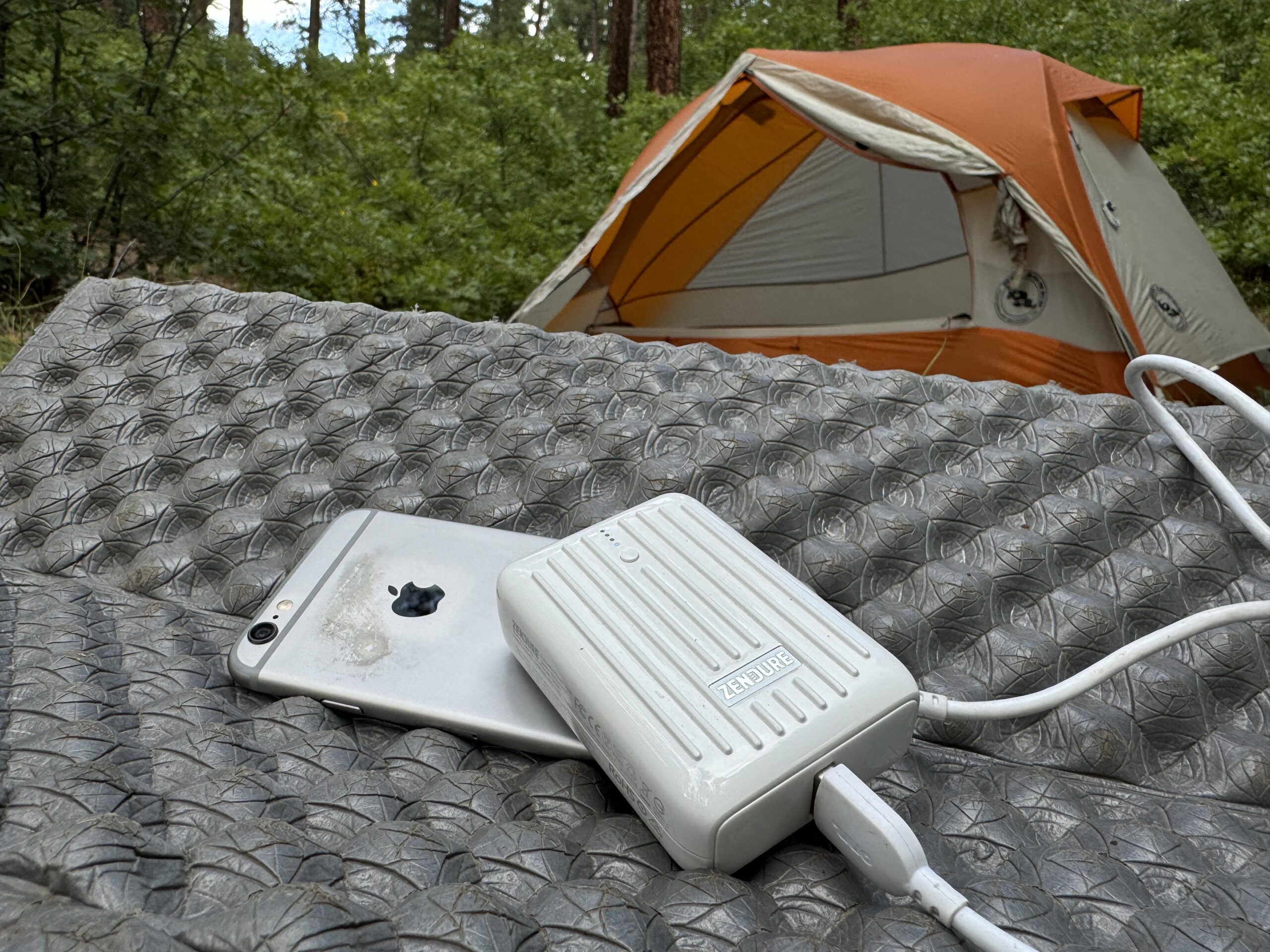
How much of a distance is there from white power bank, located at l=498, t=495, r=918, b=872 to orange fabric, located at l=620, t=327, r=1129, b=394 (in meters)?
1.68

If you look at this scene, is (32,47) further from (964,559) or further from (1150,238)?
(1150,238)

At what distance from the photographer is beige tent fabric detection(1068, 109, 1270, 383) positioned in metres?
2.46

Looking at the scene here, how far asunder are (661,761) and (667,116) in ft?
16.5

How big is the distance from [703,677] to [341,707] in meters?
0.24

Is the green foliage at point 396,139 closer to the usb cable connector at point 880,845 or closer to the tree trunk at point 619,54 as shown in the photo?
the tree trunk at point 619,54

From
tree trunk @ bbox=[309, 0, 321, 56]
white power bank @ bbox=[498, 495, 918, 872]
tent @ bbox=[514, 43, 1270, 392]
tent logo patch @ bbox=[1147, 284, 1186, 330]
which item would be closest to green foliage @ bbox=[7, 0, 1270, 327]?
tent @ bbox=[514, 43, 1270, 392]

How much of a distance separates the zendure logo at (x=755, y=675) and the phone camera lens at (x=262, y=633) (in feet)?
1.03

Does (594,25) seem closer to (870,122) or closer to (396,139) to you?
(396,139)

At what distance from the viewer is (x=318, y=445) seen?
30.5 inches

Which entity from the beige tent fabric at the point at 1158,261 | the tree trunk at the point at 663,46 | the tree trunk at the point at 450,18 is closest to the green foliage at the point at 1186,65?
the beige tent fabric at the point at 1158,261

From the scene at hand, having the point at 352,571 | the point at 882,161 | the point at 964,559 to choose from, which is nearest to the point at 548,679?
the point at 352,571

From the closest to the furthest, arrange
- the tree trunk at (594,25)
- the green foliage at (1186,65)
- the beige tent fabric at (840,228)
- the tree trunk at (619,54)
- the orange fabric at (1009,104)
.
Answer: the orange fabric at (1009,104)
the beige tent fabric at (840,228)
the green foliage at (1186,65)
the tree trunk at (619,54)
the tree trunk at (594,25)

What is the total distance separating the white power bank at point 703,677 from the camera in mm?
418

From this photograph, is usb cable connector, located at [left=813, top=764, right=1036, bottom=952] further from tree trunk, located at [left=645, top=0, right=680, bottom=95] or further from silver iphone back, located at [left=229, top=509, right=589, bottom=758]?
tree trunk, located at [left=645, top=0, right=680, bottom=95]
